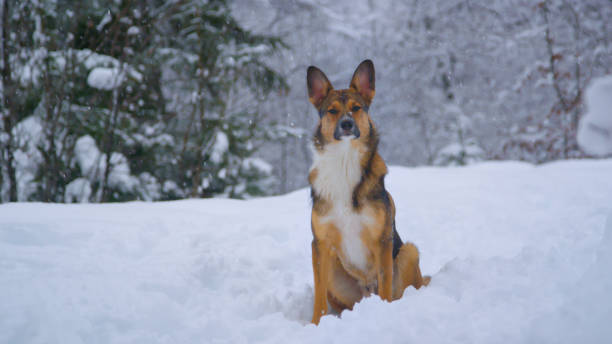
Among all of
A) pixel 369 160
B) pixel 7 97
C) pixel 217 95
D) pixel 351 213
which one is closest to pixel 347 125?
pixel 369 160

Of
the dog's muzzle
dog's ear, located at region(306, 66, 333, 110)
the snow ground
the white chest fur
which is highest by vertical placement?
dog's ear, located at region(306, 66, 333, 110)

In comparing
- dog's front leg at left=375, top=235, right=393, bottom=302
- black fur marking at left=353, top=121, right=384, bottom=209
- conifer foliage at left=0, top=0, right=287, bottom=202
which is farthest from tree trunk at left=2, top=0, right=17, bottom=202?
dog's front leg at left=375, top=235, right=393, bottom=302

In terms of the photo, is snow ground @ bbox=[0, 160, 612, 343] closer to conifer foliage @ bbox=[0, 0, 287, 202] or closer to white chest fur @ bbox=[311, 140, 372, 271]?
white chest fur @ bbox=[311, 140, 372, 271]

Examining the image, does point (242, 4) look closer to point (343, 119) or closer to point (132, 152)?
point (132, 152)

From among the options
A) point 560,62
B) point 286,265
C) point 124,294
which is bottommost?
point 286,265

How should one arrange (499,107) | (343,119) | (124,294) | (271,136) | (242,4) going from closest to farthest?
(124,294) < (343,119) < (271,136) < (242,4) < (499,107)

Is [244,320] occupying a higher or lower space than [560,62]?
lower

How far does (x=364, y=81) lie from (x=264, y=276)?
1.96m

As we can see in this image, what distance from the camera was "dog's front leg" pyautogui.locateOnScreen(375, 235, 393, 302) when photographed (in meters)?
2.40

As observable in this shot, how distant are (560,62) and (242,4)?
9785mm

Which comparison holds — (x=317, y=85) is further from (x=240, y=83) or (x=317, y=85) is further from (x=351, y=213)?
(x=240, y=83)

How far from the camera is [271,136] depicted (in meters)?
7.98

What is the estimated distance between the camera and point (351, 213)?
243 cm

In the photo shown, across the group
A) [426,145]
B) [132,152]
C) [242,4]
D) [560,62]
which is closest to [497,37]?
[560,62]
